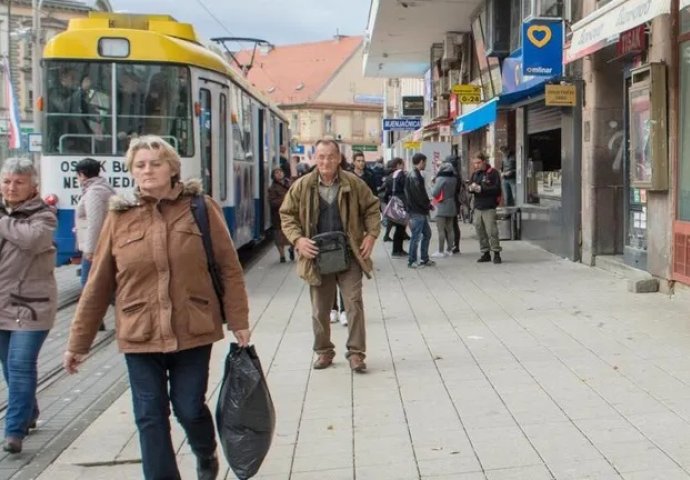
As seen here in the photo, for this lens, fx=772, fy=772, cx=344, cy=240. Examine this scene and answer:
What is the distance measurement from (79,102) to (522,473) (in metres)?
7.76

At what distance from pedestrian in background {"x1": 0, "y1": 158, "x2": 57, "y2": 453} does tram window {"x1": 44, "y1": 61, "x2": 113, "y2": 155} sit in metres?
5.24

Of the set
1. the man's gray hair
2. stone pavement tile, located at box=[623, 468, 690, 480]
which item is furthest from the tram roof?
stone pavement tile, located at box=[623, 468, 690, 480]

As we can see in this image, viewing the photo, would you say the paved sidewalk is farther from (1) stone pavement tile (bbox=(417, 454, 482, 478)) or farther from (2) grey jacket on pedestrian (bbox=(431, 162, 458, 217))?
(2) grey jacket on pedestrian (bbox=(431, 162, 458, 217))

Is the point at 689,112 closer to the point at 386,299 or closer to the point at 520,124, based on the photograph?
the point at 386,299

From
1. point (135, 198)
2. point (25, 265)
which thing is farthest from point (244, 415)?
point (25, 265)

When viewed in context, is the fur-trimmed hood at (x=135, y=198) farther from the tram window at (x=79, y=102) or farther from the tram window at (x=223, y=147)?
the tram window at (x=223, y=147)

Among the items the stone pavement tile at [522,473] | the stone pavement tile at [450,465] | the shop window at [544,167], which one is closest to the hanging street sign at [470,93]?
the shop window at [544,167]

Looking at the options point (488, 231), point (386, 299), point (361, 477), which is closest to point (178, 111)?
point (386, 299)

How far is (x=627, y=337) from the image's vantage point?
6.85 m

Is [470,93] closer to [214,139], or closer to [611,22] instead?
[214,139]

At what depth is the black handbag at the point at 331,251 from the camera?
19.0 feet

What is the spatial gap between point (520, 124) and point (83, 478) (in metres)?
12.6

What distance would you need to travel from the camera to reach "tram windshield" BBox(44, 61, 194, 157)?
9.70m

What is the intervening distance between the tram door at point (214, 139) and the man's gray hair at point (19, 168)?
5328 millimetres
